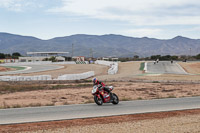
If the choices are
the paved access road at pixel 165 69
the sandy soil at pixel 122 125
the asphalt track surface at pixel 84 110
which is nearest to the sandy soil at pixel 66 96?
the asphalt track surface at pixel 84 110

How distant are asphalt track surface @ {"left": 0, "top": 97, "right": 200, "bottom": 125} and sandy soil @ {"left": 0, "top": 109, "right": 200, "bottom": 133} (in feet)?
2.25

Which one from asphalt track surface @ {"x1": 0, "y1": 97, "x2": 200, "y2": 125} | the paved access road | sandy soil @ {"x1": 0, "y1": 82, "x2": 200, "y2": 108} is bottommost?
sandy soil @ {"x1": 0, "y1": 82, "x2": 200, "y2": 108}

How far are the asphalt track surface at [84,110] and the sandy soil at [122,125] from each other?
2.25ft

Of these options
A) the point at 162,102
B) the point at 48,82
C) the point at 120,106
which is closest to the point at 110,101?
the point at 120,106

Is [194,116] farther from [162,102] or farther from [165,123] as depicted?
[162,102]

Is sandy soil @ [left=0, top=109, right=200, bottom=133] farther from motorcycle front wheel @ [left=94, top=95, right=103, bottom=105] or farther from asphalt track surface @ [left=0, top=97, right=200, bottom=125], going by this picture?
motorcycle front wheel @ [left=94, top=95, right=103, bottom=105]

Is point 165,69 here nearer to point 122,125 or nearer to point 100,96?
point 100,96

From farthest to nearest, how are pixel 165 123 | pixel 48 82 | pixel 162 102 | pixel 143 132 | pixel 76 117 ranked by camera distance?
pixel 48 82 → pixel 162 102 → pixel 76 117 → pixel 165 123 → pixel 143 132

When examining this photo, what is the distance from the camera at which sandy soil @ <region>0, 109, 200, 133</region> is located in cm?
929

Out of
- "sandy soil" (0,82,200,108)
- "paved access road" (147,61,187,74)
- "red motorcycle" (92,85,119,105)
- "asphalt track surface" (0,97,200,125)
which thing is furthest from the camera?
"paved access road" (147,61,187,74)

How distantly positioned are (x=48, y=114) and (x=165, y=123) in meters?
4.86

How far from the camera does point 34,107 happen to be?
1379cm

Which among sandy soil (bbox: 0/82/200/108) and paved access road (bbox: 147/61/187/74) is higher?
paved access road (bbox: 147/61/187/74)

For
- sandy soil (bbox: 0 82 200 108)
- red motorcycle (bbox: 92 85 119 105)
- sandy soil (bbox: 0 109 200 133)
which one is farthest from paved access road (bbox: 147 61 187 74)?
sandy soil (bbox: 0 109 200 133)
